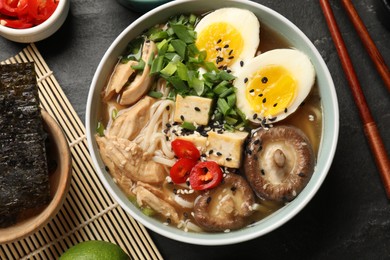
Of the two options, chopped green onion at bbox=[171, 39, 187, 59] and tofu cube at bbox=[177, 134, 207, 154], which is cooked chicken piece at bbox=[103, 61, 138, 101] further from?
tofu cube at bbox=[177, 134, 207, 154]

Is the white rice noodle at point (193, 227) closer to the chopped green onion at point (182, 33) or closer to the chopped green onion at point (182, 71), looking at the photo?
the chopped green onion at point (182, 71)

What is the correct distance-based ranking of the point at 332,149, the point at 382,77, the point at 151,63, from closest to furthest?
the point at 332,149 → the point at 151,63 → the point at 382,77

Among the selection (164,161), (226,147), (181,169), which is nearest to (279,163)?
(226,147)

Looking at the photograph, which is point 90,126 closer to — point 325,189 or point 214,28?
point 214,28

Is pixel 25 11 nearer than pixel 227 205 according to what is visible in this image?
No

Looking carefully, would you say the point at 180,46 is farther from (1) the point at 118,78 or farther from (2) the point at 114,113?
(2) the point at 114,113

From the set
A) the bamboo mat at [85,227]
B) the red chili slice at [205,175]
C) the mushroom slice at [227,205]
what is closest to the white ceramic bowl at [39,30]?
the bamboo mat at [85,227]

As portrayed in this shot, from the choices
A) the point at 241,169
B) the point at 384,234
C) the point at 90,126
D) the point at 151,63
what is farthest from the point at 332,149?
the point at 90,126
